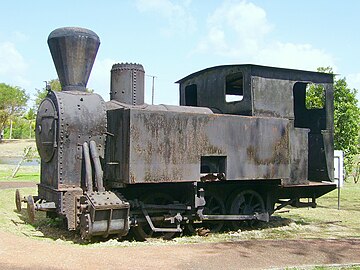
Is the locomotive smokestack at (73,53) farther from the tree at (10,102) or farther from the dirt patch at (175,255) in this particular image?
the tree at (10,102)

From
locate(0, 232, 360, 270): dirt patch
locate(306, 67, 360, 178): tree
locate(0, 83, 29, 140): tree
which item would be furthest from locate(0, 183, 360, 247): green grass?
locate(0, 83, 29, 140): tree

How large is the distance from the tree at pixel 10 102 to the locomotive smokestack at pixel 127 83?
53387mm

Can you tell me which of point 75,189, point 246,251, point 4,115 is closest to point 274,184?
point 246,251

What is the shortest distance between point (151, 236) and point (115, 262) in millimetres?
2283

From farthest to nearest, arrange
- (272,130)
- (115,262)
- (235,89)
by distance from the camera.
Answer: (235,89) → (272,130) → (115,262)

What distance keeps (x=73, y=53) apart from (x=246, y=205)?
4.49 m

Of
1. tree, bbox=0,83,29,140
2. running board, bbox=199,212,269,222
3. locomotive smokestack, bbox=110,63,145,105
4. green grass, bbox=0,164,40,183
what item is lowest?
running board, bbox=199,212,269,222

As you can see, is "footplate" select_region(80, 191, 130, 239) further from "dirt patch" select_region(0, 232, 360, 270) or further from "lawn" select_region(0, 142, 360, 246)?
"dirt patch" select_region(0, 232, 360, 270)

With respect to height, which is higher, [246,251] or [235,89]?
[235,89]

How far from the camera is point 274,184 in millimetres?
9133

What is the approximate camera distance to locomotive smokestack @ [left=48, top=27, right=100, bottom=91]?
7992 millimetres

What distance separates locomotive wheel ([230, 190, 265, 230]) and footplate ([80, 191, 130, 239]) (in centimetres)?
255

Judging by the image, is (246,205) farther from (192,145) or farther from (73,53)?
(73,53)

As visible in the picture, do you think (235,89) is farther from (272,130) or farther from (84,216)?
(84,216)
